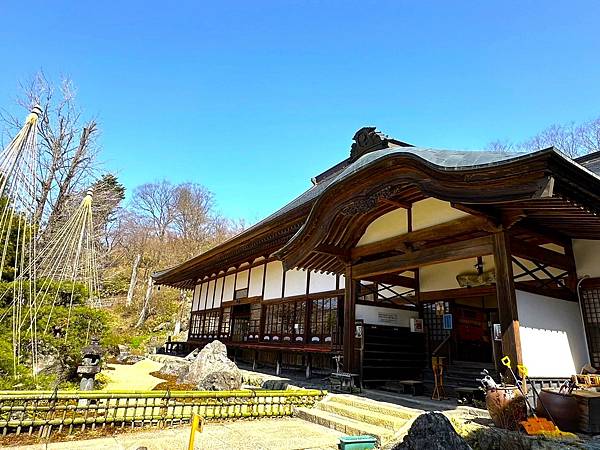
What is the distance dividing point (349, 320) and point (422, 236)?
263cm

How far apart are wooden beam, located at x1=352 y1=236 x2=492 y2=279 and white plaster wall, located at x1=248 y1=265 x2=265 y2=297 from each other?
6.41 metres

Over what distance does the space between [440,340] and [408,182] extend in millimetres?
5339

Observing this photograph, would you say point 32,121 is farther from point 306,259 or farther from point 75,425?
point 306,259

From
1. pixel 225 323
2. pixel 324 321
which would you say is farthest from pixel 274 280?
pixel 225 323

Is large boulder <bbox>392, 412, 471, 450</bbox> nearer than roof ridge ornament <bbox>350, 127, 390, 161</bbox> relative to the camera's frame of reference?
Yes

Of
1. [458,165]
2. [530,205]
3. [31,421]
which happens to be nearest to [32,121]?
[31,421]

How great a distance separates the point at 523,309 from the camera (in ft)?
18.5

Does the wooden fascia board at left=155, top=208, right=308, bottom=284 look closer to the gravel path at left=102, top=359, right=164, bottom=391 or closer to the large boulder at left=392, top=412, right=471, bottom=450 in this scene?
the gravel path at left=102, top=359, right=164, bottom=391

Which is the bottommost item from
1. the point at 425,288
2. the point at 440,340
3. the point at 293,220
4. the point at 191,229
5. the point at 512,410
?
the point at 512,410

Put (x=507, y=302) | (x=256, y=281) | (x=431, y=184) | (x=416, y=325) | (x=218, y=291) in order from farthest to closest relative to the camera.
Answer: (x=218, y=291)
(x=256, y=281)
(x=416, y=325)
(x=431, y=184)
(x=507, y=302)

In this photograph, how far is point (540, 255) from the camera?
20.6 feet

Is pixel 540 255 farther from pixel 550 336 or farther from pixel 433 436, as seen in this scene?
pixel 433 436

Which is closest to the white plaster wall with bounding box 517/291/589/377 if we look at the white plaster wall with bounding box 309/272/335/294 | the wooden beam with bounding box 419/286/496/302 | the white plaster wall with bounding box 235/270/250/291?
the wooden beam with bounding box 419/286/496/302

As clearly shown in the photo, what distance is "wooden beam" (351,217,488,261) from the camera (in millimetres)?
6088
